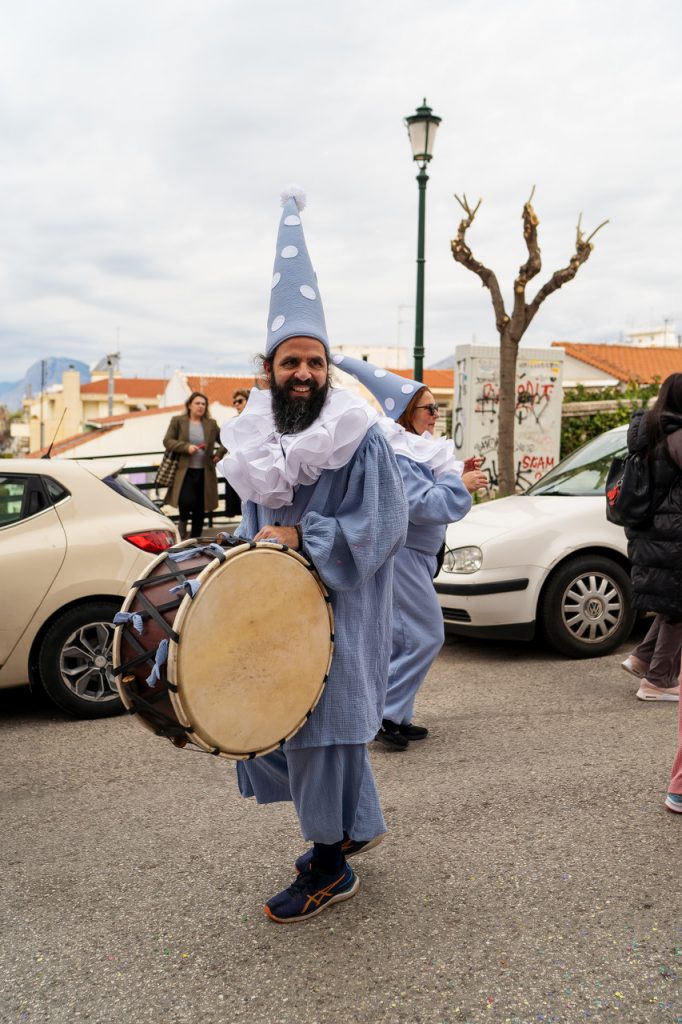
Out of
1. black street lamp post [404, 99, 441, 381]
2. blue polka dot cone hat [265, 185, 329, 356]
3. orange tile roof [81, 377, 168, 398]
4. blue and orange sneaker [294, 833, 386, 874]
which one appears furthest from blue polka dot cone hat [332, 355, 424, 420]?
orange tile roof [81, 377, 168, 398]

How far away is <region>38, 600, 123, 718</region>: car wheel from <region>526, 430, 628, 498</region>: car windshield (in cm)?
357

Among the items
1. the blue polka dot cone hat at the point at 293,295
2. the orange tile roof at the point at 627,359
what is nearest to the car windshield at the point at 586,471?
the blue polka dot cone hat at the point at 293,295

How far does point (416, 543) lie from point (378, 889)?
1.89 meters

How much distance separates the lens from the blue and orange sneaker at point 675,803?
3832 millimetres

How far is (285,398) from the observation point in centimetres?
310

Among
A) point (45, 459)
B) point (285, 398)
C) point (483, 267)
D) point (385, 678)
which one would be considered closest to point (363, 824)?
point (385, 678)

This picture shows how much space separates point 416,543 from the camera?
4770 mm

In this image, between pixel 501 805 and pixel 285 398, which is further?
pixel 501 805

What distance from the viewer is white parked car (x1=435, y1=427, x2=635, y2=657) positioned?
6445 millimetres

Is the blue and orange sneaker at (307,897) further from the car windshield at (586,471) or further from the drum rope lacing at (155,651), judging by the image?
the car windshield at (586,471)

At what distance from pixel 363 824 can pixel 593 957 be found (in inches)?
31.3

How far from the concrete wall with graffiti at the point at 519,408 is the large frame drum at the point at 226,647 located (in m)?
10.7

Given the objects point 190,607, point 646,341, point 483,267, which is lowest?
point 190,607

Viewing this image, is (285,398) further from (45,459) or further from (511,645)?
(511,645)
